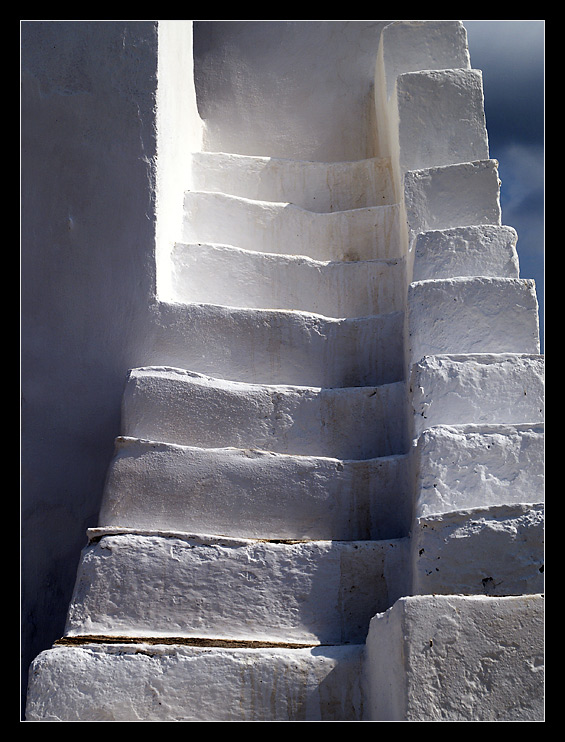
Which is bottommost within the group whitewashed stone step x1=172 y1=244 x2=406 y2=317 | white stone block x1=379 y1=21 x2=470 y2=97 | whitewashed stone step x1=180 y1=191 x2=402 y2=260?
whitewashed stone step x1=172 y1=244 x2=406 y2=317

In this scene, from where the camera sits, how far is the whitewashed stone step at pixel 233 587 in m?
2.90

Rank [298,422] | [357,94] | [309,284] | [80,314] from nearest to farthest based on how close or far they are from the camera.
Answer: [298,422] < [80,314] < [309,284] < [357,94]

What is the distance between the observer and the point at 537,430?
293 centimetres

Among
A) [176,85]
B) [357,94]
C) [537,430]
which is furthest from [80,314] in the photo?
[357,94]

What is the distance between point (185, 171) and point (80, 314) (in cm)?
117

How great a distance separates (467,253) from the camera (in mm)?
3645

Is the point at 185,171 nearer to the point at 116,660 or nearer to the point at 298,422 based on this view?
the point at 298,422

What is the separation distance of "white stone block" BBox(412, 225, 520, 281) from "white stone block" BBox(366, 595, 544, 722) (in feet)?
5.47

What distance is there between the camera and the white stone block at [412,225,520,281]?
3619 millimetres

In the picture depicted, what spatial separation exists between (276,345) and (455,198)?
1.18 m

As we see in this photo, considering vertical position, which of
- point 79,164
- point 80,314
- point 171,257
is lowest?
point 80,314

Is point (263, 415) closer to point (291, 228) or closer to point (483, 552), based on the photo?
point (483, 552)

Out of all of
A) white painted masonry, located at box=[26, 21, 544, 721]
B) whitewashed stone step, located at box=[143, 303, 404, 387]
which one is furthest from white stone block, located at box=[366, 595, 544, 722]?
whitewashed stone step, located at box=[143, 303, 404, 387]

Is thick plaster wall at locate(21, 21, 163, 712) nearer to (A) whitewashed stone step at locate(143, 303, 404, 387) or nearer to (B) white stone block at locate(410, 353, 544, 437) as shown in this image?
(A) whitewashed stone step at locate(143, 303, 404, 387)
